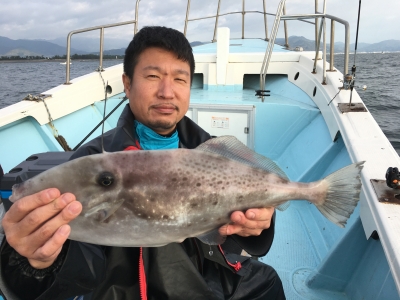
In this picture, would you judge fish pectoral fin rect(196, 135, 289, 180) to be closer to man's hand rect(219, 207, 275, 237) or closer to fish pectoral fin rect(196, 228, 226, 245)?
man's hand rect(219, 207, 275, 237)

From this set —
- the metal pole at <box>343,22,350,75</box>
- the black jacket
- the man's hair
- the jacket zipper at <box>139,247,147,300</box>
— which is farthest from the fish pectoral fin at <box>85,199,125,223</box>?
the metal pole at <box>343,22,350,75</box>

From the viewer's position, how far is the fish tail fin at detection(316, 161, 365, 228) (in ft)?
5.20

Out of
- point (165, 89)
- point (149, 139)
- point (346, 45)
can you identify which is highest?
point (346, 45)

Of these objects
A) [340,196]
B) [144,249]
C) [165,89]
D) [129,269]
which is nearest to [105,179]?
[144,249]

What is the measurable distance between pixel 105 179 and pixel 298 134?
4323mm

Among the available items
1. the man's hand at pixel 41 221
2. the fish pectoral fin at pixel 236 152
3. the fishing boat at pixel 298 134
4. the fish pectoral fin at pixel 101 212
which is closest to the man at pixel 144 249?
the man's hand at pixel 41 221

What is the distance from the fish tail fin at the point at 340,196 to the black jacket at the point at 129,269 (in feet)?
1.59

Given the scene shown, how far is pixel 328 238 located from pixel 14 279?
278 cm

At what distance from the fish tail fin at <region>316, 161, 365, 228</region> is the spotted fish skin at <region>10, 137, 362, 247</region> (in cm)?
2

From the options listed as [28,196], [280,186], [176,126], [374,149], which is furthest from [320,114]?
[28,196]

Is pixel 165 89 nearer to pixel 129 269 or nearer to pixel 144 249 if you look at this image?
pixel 144 249

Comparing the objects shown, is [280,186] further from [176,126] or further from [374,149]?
[374,149]

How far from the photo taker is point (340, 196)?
5.27 feet

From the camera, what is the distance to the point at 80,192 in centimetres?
134
